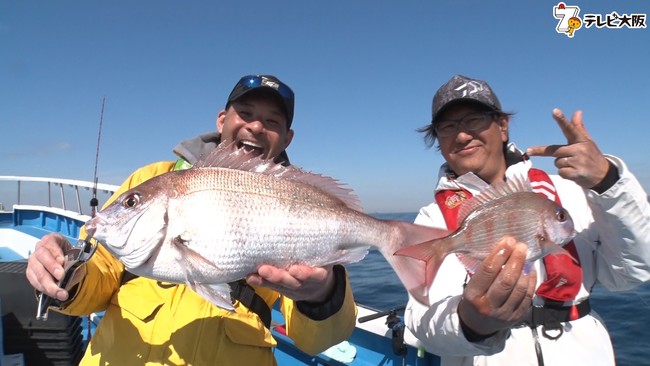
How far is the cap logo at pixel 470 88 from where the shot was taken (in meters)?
2.75

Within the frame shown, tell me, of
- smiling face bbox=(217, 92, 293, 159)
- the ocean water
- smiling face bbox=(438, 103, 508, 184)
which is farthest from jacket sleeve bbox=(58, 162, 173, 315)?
the ocean water

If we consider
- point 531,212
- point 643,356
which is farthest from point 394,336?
point 643,356

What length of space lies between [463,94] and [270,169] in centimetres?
162

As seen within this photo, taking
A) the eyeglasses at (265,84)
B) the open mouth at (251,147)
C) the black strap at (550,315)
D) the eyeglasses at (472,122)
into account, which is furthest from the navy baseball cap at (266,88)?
the black strap at (550,315)

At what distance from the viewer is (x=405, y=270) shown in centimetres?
196

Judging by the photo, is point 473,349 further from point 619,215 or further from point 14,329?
point 14,329

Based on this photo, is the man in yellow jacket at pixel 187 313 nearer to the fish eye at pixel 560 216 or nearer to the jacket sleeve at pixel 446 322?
the jacket sleeve at pixel 446 322

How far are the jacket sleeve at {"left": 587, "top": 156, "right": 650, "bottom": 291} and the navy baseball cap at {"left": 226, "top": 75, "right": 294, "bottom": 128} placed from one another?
217 cm

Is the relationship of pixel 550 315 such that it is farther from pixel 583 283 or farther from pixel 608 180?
pixel 608 180

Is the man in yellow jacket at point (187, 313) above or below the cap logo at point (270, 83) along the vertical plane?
below

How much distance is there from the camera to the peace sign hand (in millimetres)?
1957

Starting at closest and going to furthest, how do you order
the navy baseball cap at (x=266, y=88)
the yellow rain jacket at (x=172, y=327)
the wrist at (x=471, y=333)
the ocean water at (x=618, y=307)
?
the wrist at (x=471, y=333) < the yellow rain jacket at (x=172, y=327) < the navy baseball cap at (x=266, y=88) < the ocean water at (x=618, y=307)

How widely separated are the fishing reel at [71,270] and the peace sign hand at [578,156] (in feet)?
8.72

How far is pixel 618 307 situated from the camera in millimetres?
6859
